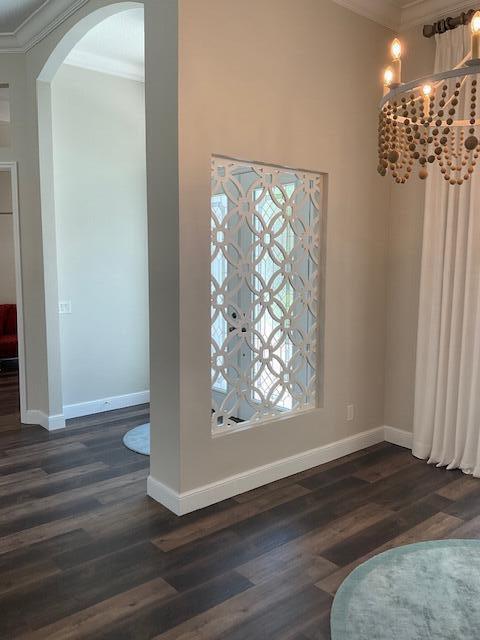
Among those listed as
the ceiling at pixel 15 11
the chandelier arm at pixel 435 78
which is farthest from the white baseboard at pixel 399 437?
the ceiling at pixel 15 11

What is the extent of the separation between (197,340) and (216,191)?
899 millimetres

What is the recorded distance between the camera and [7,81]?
452 centimetres

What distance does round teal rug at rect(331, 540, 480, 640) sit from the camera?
2.16m

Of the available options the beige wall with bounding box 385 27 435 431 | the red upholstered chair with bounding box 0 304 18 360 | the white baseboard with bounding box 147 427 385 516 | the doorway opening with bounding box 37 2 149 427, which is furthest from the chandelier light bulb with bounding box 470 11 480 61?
the red upholstered chair with bounding box 0 304 18 360

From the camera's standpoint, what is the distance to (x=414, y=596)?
7.75ft

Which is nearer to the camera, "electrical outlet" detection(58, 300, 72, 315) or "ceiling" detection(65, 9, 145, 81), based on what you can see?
"ceiling" detection(65, 9, 145, 81)

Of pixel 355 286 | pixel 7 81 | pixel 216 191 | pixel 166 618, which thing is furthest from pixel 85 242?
pixel 166 618

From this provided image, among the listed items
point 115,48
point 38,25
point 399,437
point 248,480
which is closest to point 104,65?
point 115,48

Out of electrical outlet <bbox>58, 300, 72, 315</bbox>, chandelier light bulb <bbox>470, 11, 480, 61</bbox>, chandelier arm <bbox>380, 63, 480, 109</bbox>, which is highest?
chandelier light bulb <bbox>470, 11, 480, 61</bbox>

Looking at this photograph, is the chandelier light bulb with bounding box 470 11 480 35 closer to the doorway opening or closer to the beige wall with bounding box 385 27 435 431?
the beige wall with bounding box 385 27 435 431

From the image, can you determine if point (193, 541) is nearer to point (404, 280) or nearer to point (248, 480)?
point (248, 480)

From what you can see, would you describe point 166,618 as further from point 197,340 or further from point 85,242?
point 85,242

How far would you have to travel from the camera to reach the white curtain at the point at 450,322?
3.64 m

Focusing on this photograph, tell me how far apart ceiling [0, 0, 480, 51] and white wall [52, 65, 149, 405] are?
1.85 feet
